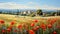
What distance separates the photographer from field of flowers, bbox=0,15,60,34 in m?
1.84

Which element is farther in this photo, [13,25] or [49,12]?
[49,12]

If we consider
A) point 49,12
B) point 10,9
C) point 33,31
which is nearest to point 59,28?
point 49,12

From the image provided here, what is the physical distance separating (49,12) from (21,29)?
1.55 ft

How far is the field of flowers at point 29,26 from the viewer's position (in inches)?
72.6

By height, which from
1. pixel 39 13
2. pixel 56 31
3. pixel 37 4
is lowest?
pixel 56 31

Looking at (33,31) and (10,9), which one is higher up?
(10,9)

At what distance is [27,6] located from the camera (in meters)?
1.95

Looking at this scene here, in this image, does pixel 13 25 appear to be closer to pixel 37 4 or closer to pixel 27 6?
pixel 27 6

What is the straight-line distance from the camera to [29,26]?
189 centimetres

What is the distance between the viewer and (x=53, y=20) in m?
2.02

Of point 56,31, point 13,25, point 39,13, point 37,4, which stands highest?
point 37,4

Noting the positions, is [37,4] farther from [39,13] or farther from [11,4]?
[11,4]

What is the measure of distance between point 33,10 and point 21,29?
314mm

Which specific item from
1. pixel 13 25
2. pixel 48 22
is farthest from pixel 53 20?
pixel 13 25
